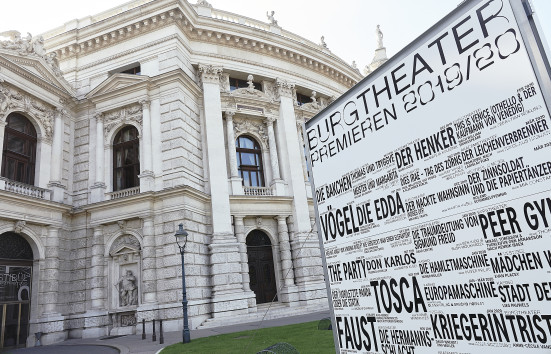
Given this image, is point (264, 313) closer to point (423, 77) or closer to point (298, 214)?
point (298, 214)

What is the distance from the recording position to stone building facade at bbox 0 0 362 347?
18609 mm

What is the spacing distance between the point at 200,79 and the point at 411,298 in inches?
895

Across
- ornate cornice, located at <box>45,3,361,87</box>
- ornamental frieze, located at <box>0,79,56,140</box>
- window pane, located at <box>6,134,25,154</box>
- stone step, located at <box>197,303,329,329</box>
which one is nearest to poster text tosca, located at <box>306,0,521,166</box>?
stone step, located at <box>197,303,329,329</box>

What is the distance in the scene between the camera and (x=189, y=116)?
854 inches

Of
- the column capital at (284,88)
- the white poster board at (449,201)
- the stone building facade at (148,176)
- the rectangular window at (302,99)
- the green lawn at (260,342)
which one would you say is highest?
the rectangular window at (302,99)

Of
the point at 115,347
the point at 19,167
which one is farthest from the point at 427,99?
the point at 19,167

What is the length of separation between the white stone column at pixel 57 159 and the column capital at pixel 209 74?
8.23m

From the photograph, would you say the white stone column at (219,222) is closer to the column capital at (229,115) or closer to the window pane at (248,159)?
the column capital at (229,115)

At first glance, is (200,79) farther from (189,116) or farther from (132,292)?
(132,292)

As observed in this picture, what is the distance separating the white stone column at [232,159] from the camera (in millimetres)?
22594

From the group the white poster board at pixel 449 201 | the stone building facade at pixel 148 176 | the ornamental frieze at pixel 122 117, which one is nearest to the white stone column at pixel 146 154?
the stone building facade at pixel 148 176

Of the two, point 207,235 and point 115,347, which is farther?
point 207,235

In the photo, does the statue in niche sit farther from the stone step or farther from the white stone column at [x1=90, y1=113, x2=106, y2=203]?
the white stone column at [x1=90, y1=113, x2=106, y2=203]

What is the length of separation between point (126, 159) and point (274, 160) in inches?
351
